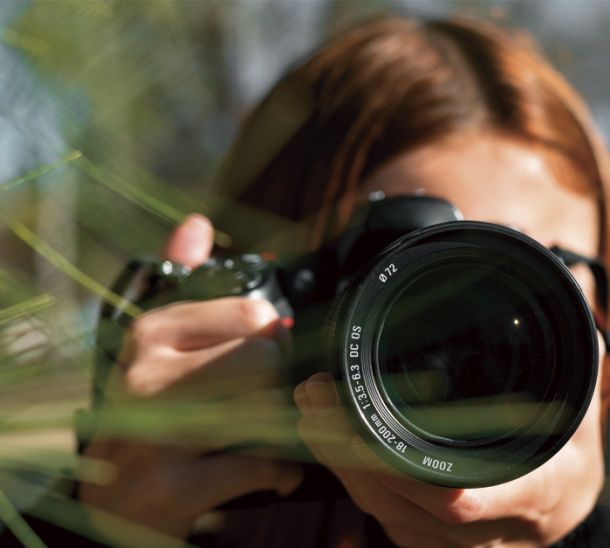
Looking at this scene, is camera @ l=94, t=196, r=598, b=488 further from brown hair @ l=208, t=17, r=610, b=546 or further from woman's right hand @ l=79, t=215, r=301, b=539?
brown hair @ l=208, t=17, r=610, b=546

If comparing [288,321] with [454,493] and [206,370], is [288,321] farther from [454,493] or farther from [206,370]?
[454,493]

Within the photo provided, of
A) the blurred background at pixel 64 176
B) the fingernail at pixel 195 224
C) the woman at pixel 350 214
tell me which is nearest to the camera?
the blurred background at pixel 64 176

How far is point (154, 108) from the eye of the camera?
23.7 inches

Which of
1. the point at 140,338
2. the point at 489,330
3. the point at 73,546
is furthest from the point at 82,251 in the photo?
the point at 489,330

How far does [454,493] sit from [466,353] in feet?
0.25

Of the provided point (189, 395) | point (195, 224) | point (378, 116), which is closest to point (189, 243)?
point (195, 224)

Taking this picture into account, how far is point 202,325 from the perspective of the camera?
527 millimetres

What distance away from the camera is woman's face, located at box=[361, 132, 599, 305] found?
0.60 m

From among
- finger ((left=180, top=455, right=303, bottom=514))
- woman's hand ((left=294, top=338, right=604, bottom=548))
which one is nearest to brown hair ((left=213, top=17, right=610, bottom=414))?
woman's hand ((left=294, top=338, right=604, bottom=548))

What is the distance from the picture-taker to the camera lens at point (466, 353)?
38cm

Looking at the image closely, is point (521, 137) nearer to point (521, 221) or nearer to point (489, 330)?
point (521, 221)

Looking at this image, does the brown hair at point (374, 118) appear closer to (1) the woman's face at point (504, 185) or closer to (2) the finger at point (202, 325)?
(1) the woman's face at point (504, 185)

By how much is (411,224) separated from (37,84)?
9.9 inches

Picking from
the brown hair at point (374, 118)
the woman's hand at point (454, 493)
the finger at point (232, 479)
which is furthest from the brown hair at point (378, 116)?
the finger at point (232, 479)
